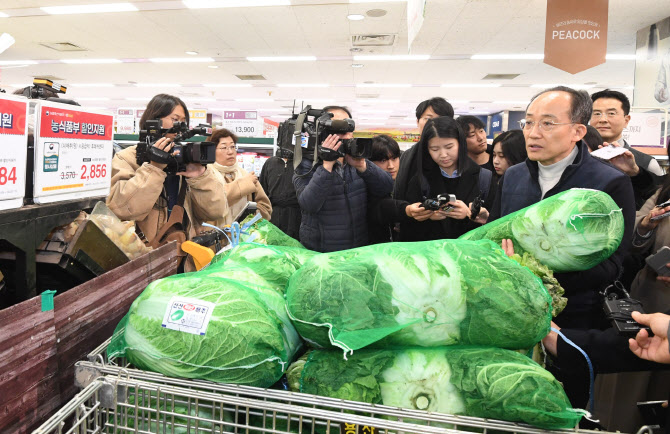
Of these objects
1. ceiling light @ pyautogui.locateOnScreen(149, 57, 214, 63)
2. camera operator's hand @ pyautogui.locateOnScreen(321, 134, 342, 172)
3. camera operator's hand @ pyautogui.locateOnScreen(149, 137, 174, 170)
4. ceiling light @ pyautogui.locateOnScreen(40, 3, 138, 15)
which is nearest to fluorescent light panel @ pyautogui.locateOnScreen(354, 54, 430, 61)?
ceiling light @ pyautogui.locateOnScreen(149, 57, 214, 63)

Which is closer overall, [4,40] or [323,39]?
[4,40]

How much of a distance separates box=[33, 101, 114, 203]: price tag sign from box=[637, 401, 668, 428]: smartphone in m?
1.55

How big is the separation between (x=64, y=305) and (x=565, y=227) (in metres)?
1.00

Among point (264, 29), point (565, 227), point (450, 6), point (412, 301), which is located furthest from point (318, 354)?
point (264, 29)

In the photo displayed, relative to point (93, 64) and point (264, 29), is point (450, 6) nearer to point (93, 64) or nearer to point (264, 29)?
point (264, 29)

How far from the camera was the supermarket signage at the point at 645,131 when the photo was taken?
512cm

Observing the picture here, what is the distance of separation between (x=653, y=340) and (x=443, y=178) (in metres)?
1.42

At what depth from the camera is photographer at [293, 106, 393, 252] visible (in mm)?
2172

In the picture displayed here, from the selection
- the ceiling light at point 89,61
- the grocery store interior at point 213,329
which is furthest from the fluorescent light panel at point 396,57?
the grocery store interior at point 213,329

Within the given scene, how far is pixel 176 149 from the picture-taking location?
182cm

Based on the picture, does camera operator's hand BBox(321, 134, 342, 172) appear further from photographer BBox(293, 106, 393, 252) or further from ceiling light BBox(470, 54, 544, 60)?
ceiling light BBox(470, 54, 544, 60)

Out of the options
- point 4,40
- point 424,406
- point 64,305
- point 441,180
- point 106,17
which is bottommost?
point 424,406

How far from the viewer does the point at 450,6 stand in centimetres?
660

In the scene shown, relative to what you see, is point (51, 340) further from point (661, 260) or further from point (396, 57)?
point (396, 57)
